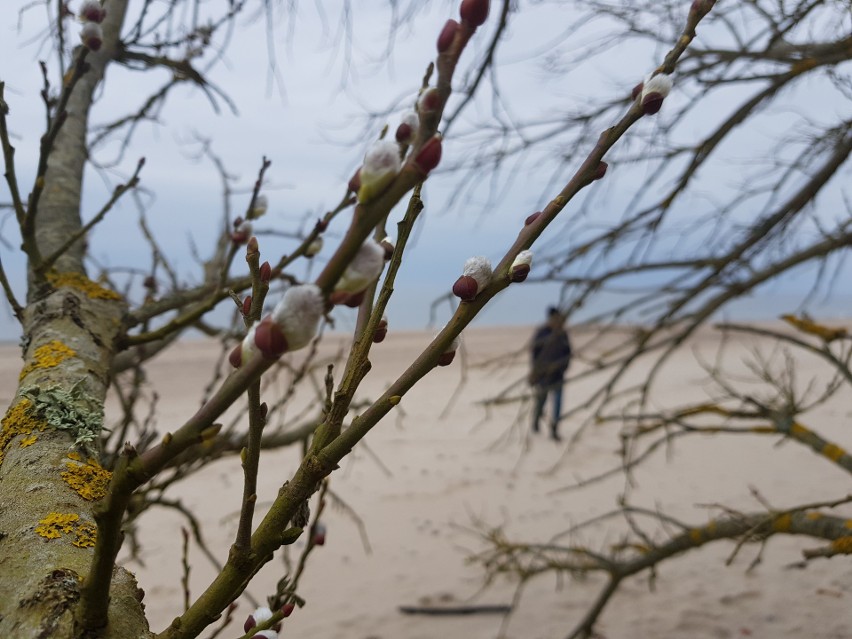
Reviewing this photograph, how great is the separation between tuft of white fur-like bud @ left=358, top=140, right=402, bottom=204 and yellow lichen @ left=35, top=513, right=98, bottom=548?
2.16 feet

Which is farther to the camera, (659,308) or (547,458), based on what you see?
(547,458)

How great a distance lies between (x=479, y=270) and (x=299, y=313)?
28cm

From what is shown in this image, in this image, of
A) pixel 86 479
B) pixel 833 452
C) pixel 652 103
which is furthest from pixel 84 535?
pixel 833 452

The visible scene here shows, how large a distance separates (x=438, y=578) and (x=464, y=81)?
4020mm

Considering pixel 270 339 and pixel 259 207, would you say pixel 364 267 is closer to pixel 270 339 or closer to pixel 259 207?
pixel 270 339

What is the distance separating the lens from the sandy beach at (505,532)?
174 inches

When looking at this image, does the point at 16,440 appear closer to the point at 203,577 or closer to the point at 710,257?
the point at 710,257

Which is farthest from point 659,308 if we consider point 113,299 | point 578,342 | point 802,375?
point 578,342

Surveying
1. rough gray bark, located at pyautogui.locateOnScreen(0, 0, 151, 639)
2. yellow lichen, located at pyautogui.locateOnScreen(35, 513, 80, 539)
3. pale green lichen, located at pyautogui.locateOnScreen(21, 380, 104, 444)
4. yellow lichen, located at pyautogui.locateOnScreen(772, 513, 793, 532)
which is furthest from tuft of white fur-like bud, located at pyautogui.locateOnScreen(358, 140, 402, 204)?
yellow lichen, located at pyautogui.locateOnScreen(772, 513, 793, 532)

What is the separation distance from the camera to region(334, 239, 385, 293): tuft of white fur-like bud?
1.49 ft

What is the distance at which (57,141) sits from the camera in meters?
1.95

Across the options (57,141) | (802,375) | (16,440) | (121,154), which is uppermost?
(802,375)

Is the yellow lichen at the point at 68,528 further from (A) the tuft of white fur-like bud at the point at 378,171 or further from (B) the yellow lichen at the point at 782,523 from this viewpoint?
(B) the yellow lichen at the point at 782,523

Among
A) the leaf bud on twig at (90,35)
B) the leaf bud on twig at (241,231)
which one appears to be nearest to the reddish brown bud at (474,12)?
the leaf bud on twig at (90,35)
